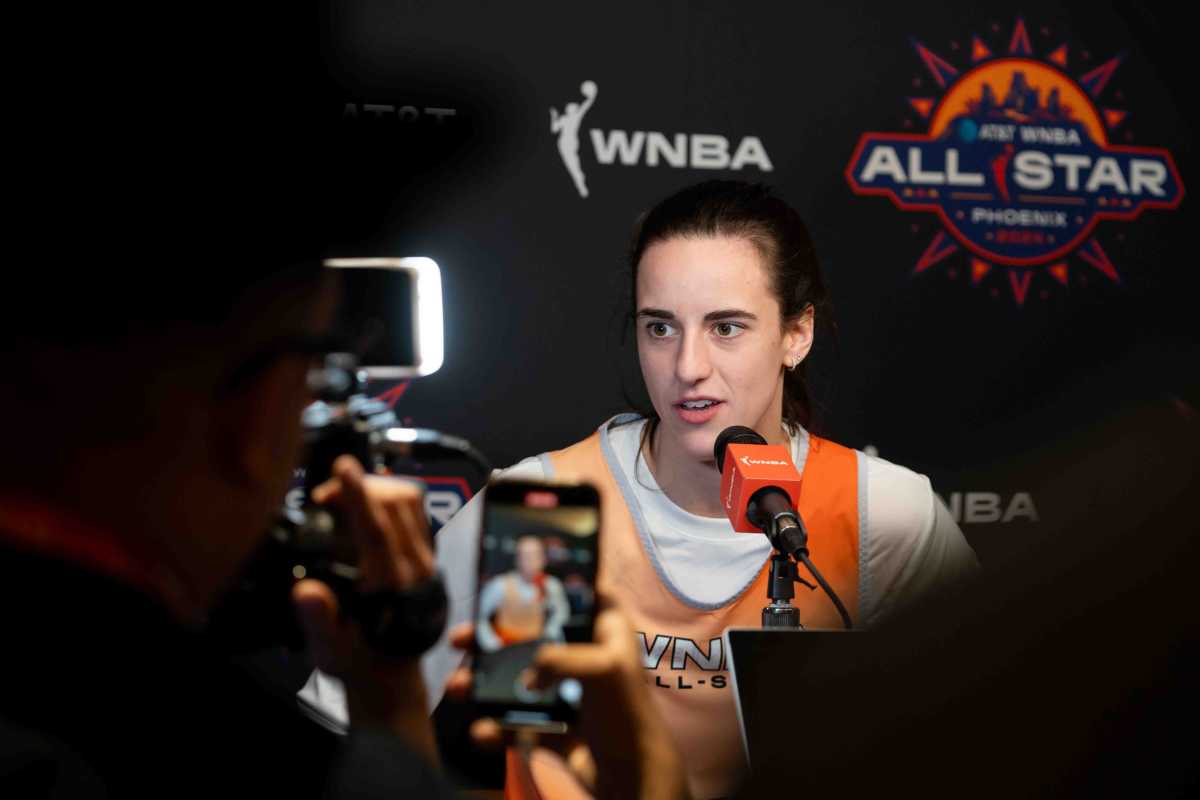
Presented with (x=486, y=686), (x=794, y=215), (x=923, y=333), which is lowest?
(x=486, y=686)

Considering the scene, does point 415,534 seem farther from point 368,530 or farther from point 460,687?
point 460,687

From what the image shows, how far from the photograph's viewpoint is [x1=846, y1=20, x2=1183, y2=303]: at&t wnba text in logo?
106 inches

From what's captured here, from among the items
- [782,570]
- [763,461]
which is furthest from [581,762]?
[763,461]

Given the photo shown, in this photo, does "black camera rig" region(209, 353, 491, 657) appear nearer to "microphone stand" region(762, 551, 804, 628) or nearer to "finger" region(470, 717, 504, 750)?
"finger" region(470, 717, 504, 750)

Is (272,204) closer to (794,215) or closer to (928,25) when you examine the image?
(794,215)

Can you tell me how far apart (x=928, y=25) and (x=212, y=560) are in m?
2.60

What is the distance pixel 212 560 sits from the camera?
1.65 ft

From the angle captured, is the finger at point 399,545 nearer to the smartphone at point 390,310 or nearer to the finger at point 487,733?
the finger at point 487,733

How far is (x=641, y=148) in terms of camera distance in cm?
257

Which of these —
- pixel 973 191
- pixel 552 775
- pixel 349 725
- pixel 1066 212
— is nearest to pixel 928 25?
pixel 973 191

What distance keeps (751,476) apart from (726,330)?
831 mm

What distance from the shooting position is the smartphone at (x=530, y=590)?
2.69 feet

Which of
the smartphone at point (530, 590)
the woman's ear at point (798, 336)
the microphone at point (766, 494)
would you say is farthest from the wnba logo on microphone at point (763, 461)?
the woman's ear at point (798, 336)

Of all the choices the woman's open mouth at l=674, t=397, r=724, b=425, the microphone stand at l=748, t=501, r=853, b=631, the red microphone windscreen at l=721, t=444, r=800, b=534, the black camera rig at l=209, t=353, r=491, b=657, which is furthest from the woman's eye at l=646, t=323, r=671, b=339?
the black camera rig at l=209, t=353, r=491, b=657
